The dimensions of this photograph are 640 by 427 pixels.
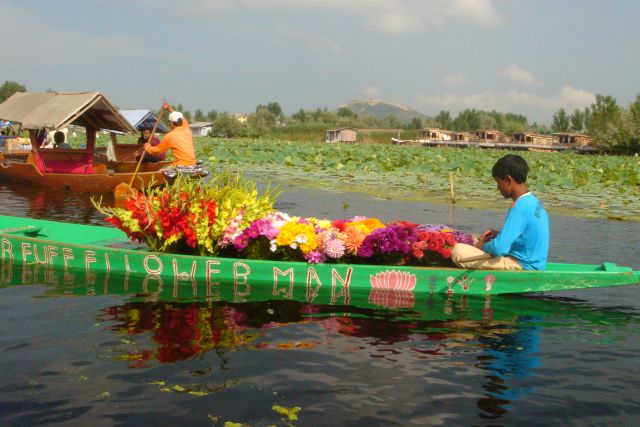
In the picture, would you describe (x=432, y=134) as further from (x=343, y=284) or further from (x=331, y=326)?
(x=331, y=326)

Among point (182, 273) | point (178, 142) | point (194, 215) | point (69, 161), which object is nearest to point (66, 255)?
point (182, 273)

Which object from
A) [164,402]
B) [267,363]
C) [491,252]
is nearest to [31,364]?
[164,402]

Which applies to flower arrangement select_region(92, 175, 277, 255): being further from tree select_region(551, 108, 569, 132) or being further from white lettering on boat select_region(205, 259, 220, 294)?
tree select_region(551, 108, 569, 132)

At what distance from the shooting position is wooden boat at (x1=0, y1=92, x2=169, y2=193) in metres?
15.0

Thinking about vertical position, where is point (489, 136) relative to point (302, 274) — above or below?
above

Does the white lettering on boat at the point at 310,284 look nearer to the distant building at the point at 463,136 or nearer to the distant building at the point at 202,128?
the distant building at the point at 463,136

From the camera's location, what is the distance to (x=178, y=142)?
1079 centimetres

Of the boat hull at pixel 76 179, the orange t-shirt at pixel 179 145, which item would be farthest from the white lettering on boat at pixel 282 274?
the boat hull at pixel 76 179

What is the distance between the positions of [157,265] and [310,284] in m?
1.70

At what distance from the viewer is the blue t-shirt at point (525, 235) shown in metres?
5.58

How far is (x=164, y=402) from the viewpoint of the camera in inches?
153

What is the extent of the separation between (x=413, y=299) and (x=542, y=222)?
1443mm

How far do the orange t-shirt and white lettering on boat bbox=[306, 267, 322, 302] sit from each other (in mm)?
5111

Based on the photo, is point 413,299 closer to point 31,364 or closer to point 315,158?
point 31,364
